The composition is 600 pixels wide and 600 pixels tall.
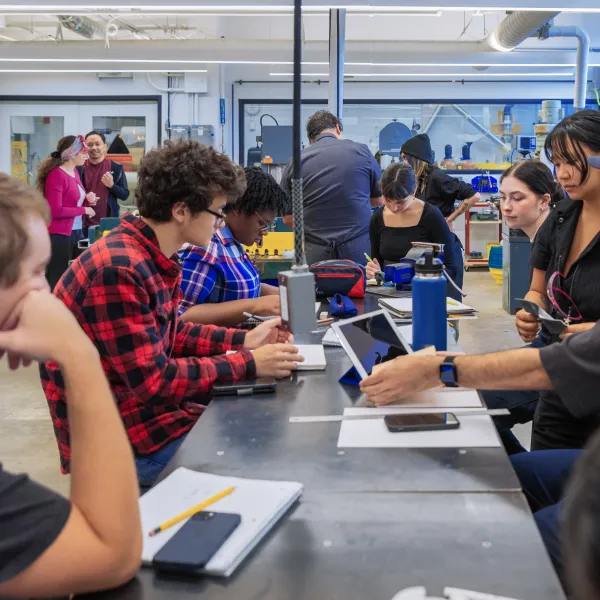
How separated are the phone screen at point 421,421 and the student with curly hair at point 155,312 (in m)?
0.42

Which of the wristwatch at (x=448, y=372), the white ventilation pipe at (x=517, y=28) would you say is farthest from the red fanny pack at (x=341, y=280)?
the white ventilation pipe at (x=517, y=28)

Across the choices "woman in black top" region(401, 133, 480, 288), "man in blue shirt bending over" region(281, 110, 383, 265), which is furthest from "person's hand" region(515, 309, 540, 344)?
"woman in black top" region(401, 133, 480, 288)

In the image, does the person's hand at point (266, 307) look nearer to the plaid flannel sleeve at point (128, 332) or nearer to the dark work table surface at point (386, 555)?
the plaid flannel sleeve at point (128, 332)

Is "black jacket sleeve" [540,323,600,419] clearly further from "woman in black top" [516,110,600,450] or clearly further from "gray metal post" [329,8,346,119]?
"gray metal post" [329,8,346,119]

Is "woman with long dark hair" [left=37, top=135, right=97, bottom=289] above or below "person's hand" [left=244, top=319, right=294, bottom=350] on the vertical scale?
above

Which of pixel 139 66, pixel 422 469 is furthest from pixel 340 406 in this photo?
pixel 139 66

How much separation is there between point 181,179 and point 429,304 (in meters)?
0.67

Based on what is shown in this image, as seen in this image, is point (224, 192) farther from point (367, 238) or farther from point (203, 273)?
point (367, 238)

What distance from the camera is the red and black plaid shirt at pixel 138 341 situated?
158 cm

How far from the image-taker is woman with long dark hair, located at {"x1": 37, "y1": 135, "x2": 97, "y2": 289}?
5.29 m

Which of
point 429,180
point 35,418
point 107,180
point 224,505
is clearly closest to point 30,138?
point 107,180

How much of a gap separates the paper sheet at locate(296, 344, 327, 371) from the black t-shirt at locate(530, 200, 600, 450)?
0.62 meters

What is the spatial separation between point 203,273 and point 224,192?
1.44ft

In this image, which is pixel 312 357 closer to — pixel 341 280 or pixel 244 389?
pixel 244 389
